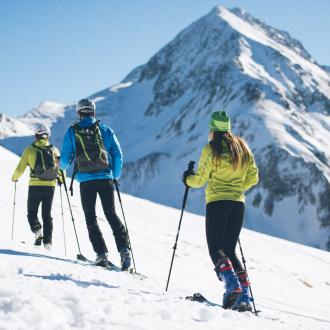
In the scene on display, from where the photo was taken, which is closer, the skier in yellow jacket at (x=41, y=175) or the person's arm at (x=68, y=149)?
the person's arm at (x=68, y=149)

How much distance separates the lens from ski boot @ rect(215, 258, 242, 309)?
6.75 metres

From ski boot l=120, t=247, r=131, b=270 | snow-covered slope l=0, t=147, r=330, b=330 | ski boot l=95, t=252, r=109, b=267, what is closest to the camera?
snow-covered slope l=0, t=147, r=330, b=330

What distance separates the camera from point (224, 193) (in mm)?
7145

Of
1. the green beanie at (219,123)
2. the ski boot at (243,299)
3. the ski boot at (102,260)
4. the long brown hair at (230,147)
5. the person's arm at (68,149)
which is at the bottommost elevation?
the ski boot at (102,260)

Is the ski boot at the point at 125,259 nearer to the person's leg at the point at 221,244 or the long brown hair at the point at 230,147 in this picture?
the person's leg at the point at 221,244

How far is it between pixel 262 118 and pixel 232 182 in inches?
4649

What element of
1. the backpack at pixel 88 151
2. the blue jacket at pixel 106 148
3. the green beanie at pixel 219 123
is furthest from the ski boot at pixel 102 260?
the green beanie at pixel 219 123

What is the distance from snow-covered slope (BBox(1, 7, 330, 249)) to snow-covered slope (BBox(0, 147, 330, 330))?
275 feet

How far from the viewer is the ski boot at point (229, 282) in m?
6.75

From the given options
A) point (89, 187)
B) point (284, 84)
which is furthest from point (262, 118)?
point (89, 187)

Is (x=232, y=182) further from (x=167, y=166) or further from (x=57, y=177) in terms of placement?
(x=167, y=166)

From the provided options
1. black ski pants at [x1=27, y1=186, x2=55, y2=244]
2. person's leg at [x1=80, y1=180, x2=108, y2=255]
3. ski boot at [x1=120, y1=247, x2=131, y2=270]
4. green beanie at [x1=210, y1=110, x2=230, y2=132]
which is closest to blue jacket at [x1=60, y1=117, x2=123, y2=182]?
person's leg at [x1=80, y1=180, x2=108, y2=255]

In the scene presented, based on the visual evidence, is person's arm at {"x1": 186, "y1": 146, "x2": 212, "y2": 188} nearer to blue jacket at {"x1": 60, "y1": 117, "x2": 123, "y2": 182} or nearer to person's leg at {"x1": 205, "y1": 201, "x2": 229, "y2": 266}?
person's leg at {"x1": 205, "y1": 201, "x2": 229, "y2": 266}

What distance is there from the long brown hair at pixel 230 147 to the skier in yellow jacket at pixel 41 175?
4556 millimetres
